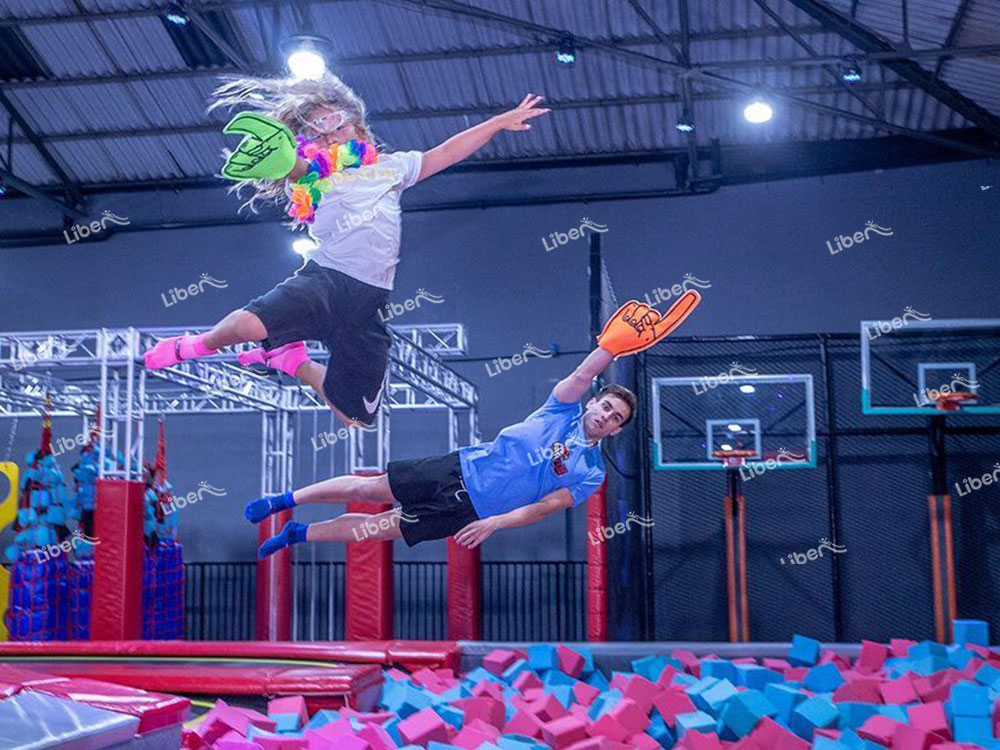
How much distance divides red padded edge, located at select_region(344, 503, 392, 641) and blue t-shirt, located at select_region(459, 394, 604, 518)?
2.23m

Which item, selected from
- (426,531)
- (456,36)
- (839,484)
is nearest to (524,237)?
(456,36)

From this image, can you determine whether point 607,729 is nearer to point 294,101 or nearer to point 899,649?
point 899,649

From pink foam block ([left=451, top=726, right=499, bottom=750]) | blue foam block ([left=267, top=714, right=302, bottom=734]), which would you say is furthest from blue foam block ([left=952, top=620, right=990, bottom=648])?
blue foam block ([left=267, top=714, right=302, bottom=734])

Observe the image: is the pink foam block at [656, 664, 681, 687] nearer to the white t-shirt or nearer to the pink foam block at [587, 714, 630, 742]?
the pink foam block at [587, 714, 630, 742]

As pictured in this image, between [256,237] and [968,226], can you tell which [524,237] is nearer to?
[256,237]

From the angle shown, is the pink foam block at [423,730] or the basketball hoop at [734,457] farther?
the basketball hoop at [734,457]

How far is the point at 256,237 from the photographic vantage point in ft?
29.6

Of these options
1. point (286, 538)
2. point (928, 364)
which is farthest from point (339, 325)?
point (928, 364)

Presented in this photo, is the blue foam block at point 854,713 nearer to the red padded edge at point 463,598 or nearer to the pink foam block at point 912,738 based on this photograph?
the pink foam block at point 912,738

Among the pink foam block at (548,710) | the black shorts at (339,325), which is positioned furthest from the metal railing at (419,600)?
the black shorts at (339,325)

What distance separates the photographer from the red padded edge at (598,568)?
5285 mm

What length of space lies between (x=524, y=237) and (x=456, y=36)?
1.83m

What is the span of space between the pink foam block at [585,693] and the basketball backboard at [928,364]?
131 inches

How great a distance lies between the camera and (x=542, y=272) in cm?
866
